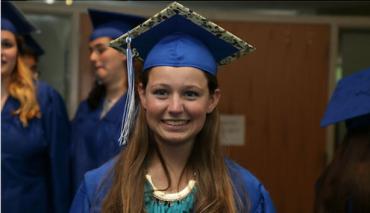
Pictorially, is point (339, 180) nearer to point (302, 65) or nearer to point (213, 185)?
point (213, 185)

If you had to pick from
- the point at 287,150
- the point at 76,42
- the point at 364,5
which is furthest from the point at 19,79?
the point at 364,5

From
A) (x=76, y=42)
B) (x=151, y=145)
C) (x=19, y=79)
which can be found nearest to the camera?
(x=151, y=145)

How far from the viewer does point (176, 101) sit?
1.37 meters

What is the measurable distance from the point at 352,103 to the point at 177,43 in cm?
55

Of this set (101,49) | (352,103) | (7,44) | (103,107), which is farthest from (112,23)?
(352,103)

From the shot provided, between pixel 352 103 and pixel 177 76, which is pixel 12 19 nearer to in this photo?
pixel 177 76

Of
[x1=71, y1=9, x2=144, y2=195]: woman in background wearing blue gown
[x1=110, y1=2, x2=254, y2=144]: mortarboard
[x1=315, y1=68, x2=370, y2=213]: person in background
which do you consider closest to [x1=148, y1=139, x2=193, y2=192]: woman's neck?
[x1=110, y1=2, x2=254, y2=144]: mortarboard

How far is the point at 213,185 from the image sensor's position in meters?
1.45

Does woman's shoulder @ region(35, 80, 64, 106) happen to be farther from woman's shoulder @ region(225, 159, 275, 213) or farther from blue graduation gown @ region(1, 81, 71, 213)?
woman's shoulder @ region(225, 159, 275, 213)

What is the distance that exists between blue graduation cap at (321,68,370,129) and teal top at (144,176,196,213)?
0.48 m

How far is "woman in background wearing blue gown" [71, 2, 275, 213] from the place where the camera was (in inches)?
54.9

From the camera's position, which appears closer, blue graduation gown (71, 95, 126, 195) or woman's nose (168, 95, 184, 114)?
woman's nose (168, 95, 184, 114)

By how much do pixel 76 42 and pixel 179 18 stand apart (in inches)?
71.9

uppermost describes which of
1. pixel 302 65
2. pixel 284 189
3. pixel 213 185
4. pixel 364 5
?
pixel 364 5
